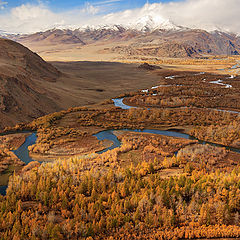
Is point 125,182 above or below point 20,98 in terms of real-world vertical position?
below

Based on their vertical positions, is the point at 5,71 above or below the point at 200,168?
above

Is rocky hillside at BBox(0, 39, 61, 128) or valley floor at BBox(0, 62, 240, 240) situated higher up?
rocky hillside at BBox(0, 39, 61, 128)

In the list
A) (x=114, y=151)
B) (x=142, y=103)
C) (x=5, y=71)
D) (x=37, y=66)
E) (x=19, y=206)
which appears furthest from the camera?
(x=37, y=66)

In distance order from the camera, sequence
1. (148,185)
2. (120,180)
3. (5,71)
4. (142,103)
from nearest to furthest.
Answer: (148,185) → (120,180) → (5,71) → (142,103)

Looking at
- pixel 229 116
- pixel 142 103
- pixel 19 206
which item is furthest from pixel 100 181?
pixel 142 103

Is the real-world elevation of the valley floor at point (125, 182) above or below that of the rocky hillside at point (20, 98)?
below

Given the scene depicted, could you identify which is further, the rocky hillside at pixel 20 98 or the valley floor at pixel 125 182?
the rocky hillside at pixel 20 98

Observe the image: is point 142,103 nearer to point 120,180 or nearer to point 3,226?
point 120,180

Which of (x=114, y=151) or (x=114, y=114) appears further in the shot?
(x=114, y=114)

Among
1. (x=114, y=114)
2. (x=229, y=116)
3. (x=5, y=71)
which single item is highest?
(x=5, y=71)

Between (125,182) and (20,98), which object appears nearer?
(125,182)

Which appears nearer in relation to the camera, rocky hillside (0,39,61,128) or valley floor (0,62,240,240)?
valley floor (0,62,240,240)
